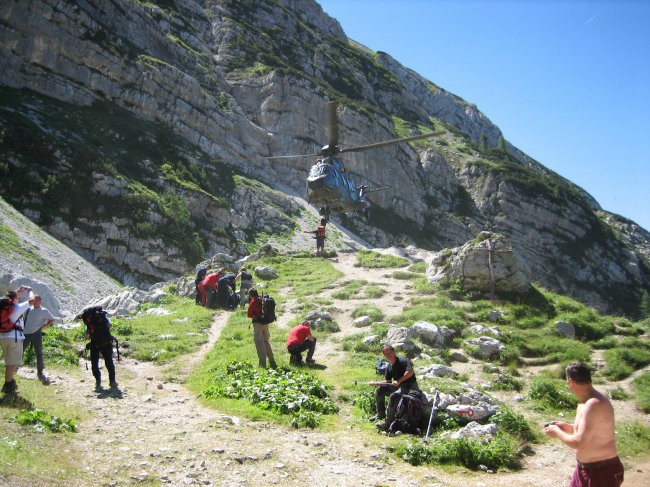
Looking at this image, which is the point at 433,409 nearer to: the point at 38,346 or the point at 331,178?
the point at 38,346

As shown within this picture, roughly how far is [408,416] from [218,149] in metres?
60.1

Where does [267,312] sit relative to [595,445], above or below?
above

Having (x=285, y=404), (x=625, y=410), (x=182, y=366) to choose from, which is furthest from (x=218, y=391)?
(x=625, y=410)

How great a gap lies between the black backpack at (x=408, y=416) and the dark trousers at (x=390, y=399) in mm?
94

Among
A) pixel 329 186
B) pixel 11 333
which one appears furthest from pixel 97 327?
pixel 329 186

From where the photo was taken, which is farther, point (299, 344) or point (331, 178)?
point (331, 178)

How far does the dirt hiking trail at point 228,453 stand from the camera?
6.02 m

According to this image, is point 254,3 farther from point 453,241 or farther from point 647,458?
point 647,458

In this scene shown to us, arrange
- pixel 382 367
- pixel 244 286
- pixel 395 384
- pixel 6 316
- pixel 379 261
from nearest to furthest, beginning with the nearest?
1. pixel 395 384
2. pixel 6 316
3. pixel 382 367
4. pixel 244 286
5. pixel 379 261

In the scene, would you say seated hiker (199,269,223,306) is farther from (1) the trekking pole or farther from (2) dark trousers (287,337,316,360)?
(1) the trekking pole

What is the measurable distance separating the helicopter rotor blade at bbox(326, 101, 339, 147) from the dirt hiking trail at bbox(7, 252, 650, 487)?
22.0 meters

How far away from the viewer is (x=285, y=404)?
890 cm

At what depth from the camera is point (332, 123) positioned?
28922mm

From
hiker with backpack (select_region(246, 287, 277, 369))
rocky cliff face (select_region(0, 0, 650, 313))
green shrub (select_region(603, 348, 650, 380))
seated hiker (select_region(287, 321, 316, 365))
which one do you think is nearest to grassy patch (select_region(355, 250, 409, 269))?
rocky cliff face (select_region(0, 0, 650, 313))
